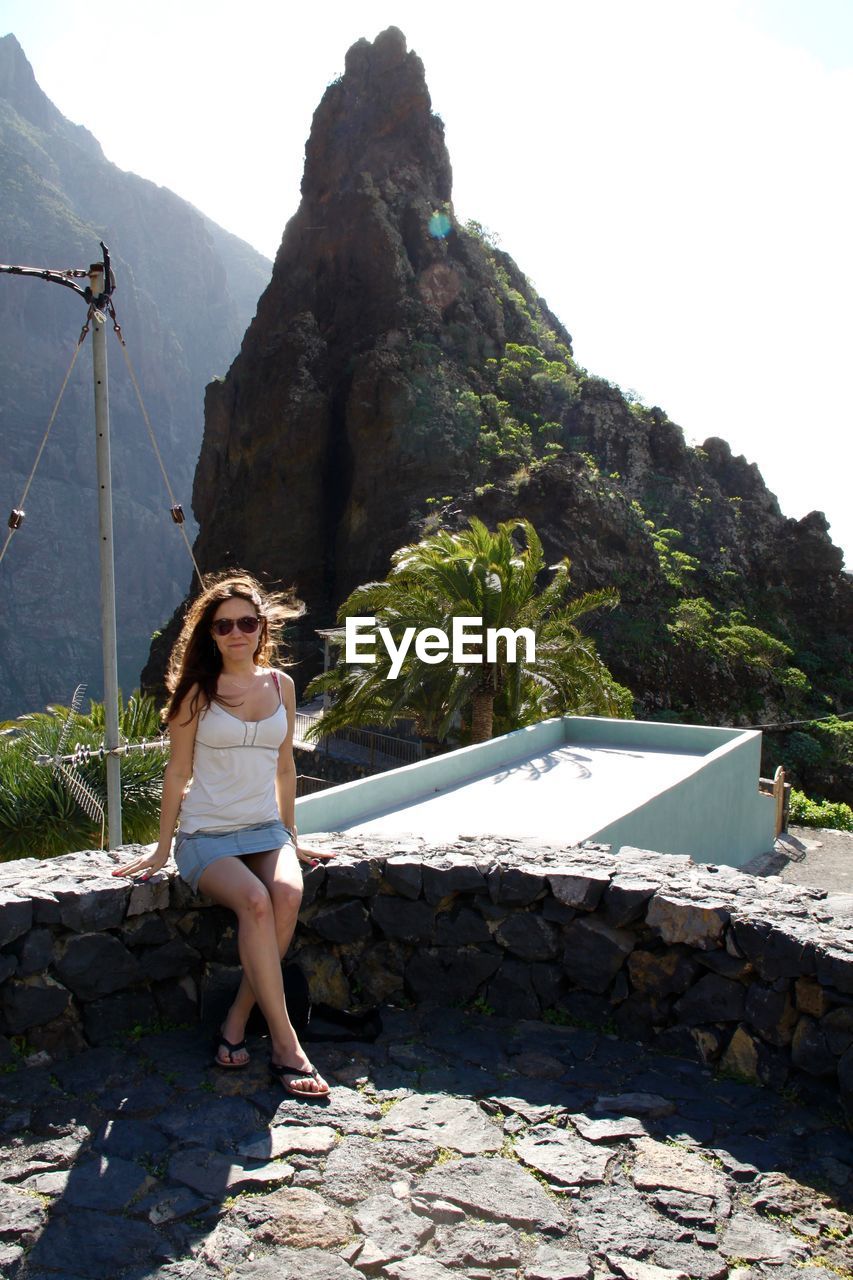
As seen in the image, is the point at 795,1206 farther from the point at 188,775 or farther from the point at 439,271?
the point at 439,271

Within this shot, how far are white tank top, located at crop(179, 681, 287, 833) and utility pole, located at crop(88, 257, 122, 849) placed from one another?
12.1 feet

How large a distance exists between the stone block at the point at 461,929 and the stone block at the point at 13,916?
155 centimetres

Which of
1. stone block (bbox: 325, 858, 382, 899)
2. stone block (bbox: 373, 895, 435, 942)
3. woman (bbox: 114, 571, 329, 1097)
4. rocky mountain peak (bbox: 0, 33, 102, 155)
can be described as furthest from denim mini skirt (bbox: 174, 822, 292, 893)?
rocky mountain peak (bbox: 0, 33, 102, 155)

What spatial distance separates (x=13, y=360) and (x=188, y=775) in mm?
115431

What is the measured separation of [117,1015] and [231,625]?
1494mm

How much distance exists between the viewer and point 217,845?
3656 mm

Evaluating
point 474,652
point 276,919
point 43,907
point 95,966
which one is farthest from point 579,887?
point 474,652

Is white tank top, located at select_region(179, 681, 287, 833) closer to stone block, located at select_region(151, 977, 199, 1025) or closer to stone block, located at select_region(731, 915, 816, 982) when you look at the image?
stone block, located at select_region(151, 977, 199, 1025)

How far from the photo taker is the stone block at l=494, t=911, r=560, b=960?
3977mm

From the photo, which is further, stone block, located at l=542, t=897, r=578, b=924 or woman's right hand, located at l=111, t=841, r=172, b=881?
stone block, located at l=542, t=897, r=578, b=924

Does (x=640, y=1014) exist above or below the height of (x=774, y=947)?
below

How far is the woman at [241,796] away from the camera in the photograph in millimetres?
3420

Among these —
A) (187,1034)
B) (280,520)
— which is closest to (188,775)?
(187,1034)

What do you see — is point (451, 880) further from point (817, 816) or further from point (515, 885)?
point (817, 816)
